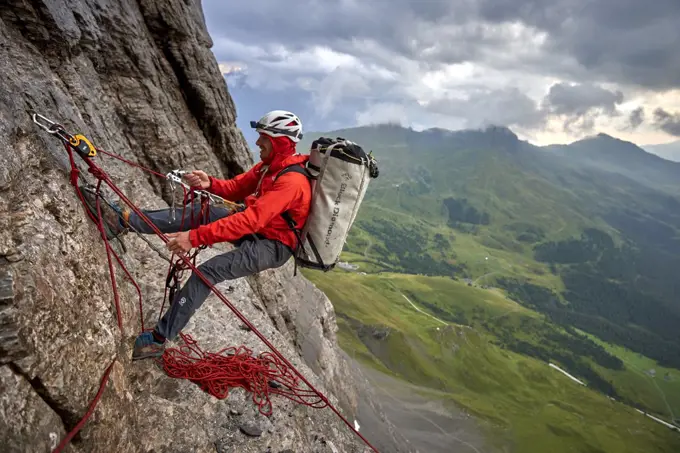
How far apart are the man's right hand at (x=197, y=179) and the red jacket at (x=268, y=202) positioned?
1.13ft

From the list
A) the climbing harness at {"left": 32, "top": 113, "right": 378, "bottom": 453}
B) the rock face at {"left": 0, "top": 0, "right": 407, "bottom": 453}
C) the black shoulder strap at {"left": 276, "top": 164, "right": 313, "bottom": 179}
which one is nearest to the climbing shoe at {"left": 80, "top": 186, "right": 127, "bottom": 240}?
the climbing harness at {"left": 32, "top": 113, "right": 378, "bottom": 453}

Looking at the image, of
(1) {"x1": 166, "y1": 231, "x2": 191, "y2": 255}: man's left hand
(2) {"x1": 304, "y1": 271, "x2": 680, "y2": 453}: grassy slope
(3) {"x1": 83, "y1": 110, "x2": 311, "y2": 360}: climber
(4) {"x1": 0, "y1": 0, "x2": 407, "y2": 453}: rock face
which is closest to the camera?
(4) {"x1": 0, "y1": 0, "x2": 407, "y2": 453}: rock face

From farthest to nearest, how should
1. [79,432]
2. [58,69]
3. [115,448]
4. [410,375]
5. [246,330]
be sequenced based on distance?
1. [410,375]
2. [246,330]
3. [58,69]
4. [115,448]
5. [79,432]

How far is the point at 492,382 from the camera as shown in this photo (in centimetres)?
14788

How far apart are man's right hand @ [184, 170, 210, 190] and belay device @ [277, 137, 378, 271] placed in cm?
282

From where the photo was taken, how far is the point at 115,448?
669 centimetres

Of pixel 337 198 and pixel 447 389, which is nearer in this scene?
pixel 337 198

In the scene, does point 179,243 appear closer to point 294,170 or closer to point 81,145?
point 81,145

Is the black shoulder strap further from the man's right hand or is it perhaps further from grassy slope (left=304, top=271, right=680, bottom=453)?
grassy slope (left=304, top=271, right=680, bottom=453)

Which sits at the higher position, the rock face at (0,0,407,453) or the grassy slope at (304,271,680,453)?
the rock face at (0,0,407,453)

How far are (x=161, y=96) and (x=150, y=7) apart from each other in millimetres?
3916

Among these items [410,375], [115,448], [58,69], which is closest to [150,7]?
[58,69]

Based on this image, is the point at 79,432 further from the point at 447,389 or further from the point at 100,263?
the point at 447,389

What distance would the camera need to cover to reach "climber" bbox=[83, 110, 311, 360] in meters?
8.89
